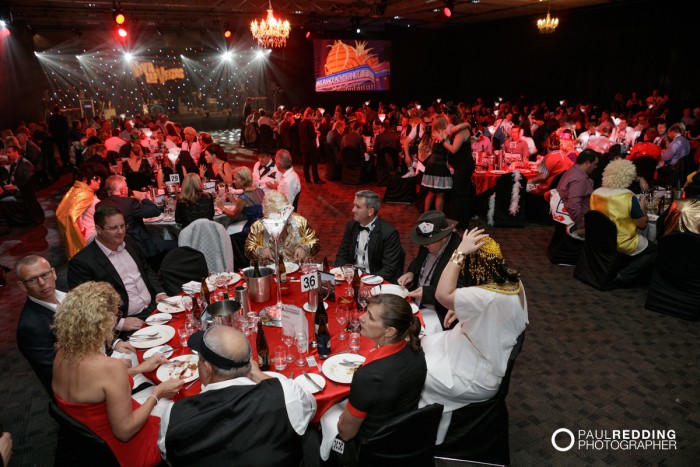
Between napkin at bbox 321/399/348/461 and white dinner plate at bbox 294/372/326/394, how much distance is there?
0.21m

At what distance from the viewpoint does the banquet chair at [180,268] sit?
11.9 ft

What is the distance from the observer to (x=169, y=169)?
24.7 ft

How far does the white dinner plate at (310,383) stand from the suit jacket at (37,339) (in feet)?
4.69

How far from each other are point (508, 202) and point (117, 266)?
19.4 feet

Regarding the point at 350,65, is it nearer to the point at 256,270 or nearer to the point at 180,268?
the point at 180,268

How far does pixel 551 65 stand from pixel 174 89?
57.1 ft

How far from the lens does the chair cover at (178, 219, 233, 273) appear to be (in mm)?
4102

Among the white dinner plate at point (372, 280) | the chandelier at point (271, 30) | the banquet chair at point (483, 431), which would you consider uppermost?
the chandelier at point (271, 30)

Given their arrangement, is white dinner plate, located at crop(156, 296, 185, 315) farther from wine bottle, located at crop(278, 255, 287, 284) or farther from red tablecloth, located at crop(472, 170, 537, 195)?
red tablecloth, located at crop(472, 170, 537, 195)

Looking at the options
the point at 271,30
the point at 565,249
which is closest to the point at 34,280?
the point at 565,249

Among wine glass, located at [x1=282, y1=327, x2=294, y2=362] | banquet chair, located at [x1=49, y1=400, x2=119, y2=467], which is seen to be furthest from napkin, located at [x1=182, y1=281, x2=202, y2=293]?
banquet chair, located at [x1=49, y1=400, x2=119, y2=467]

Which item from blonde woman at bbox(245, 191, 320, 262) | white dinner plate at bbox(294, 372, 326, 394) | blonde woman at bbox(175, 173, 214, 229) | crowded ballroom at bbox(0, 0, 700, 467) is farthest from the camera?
blonde woman at bbox(175, 173, 214, 229)

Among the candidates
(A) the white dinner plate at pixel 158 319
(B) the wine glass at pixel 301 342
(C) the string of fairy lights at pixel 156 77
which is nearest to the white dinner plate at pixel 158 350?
(A) the white dinner plate at pixel 158 319

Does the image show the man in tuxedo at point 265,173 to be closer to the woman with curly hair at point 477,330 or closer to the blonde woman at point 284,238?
the blonde woman at point 284,238
